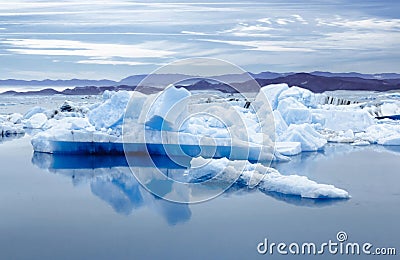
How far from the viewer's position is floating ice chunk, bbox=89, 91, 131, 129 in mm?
8844

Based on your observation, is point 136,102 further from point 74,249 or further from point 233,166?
point 74,249

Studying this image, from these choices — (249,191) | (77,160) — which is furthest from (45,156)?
(249,191)

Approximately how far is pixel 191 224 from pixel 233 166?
63.3 inches

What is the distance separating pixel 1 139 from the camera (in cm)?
1153

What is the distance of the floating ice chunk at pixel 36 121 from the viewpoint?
13.8 m

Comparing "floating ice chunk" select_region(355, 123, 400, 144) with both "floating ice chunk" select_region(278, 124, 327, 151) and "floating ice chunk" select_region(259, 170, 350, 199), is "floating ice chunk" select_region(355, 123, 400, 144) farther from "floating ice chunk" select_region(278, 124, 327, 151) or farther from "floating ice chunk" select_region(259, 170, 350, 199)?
"floating ice chunk" select_region(259, 170, 350, 199)

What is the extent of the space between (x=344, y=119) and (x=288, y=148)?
3.33 metres

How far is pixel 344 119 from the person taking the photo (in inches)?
450

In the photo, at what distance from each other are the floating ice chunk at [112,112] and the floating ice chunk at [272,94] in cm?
335

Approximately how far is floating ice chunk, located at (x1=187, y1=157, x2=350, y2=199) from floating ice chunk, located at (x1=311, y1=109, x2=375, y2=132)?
17.2 feet

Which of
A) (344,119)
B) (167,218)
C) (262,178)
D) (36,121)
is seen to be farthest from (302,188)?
(36,121)

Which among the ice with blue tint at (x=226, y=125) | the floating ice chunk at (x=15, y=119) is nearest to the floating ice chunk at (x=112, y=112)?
the ice with blue tint at (x=226, y=125)

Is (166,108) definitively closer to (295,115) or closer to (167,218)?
(167,218)

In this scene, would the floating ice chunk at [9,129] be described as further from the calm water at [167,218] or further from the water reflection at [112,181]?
the calm water at [167,218]
